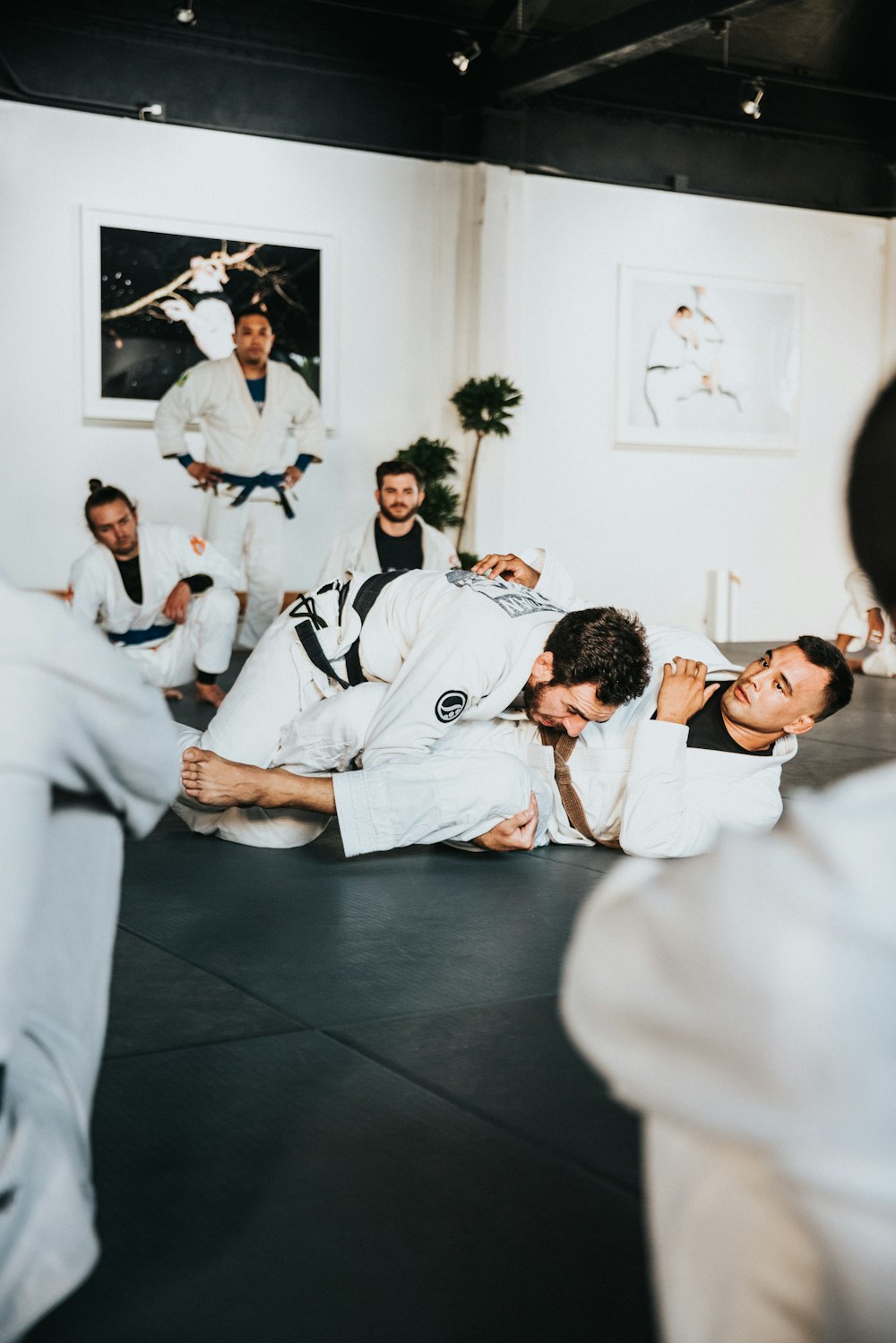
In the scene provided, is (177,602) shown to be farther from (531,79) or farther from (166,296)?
(531,79)

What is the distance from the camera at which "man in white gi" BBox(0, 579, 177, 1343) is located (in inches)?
41.7

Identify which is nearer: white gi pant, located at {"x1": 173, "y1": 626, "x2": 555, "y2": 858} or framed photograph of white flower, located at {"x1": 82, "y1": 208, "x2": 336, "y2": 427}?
white gi pant, located at {"x1": 173, "y1": 626, "x2": 555, "y2": 858}

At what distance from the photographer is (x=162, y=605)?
230 inches

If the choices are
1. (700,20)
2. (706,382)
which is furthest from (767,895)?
(706,382)

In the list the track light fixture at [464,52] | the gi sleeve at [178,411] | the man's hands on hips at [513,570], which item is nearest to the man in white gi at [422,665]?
the man's hands on hips at [513,570]

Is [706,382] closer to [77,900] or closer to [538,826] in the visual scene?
[538,826]

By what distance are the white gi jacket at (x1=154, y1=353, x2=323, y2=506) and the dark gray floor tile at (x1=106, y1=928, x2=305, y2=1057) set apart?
5544 millimetres

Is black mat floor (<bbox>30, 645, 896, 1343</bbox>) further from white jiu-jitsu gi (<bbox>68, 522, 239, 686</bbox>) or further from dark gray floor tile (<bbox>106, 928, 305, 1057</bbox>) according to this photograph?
white jiu-jitsu gi (<bbox>68, 522, 239, 686</bbox>)

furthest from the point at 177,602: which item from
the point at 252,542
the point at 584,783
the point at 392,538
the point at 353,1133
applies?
the point at 353,1133

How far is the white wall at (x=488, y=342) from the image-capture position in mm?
7871

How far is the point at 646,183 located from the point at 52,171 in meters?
4.23

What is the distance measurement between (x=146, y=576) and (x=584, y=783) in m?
3.04

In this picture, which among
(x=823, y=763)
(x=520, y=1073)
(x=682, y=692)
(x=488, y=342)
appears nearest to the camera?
(x=520, y=1073)

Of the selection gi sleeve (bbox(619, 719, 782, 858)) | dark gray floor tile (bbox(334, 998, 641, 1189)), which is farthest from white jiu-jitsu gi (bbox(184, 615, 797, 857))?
dark gray floor tile (bbox(334, 998, 641, 1189))
